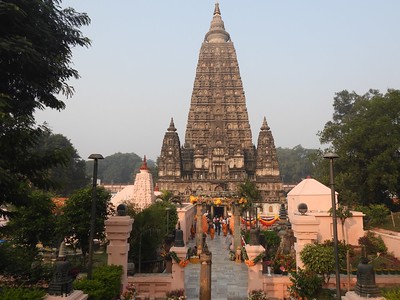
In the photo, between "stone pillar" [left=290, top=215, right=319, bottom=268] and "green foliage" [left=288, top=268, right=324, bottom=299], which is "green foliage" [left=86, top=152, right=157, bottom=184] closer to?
"stone pillar" [left=290, top=215, right=319, bottom=268]

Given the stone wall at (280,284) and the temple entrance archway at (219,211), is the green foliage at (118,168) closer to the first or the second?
the temple entrance archway at (219,211)

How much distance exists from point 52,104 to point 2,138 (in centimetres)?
423

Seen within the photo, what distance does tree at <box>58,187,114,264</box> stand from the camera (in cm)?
1636

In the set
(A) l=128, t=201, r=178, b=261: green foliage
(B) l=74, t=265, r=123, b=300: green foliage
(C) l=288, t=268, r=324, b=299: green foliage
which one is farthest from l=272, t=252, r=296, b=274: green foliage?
(B) l=74, t=265, r=123, b=300: green foliage

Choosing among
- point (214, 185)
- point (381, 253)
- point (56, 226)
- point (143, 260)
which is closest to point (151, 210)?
point (143, 260)

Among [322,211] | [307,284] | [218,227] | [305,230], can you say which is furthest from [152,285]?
[218,227]

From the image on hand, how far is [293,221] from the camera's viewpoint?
1104 centimetres

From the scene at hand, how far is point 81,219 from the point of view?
1645cm

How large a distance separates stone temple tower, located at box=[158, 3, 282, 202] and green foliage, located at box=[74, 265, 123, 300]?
163 ft

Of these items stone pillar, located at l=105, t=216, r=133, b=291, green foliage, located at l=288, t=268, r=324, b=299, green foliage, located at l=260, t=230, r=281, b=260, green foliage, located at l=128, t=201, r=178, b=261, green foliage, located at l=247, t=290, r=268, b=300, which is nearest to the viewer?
green foliage, located at l=288, t=268, r=324, b=299

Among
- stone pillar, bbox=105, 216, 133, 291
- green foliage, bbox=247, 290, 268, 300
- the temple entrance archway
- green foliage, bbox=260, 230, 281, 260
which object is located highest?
the temple entrance archway

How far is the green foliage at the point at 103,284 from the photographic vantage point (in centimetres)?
870

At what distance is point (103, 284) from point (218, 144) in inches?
2160

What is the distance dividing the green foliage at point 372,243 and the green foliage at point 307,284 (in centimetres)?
1032
